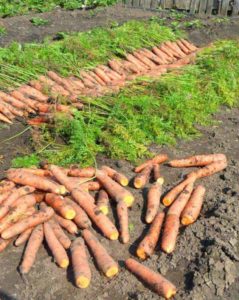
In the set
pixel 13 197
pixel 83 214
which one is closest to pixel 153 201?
pixel 83 214

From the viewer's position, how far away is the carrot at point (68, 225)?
15.0 feet

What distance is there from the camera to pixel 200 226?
182 inches

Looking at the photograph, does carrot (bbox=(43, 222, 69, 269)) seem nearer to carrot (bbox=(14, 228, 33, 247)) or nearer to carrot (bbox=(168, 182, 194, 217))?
carrot (bbox=(14, 228, 33, 247))

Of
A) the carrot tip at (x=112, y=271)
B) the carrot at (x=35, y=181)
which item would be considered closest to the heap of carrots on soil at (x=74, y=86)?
the carrot at (x=35, y=181)

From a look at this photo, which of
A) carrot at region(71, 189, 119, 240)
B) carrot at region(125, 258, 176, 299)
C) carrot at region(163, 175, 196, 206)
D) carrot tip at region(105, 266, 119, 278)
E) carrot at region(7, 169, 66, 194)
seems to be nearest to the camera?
carrot at region(125, 258, 176, 299)

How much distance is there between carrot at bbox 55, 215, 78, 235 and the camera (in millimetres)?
4562

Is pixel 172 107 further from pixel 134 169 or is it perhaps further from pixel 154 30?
pixel 154 30

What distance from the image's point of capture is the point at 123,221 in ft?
15.3

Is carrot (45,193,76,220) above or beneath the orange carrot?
above

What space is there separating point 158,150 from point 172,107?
94cm

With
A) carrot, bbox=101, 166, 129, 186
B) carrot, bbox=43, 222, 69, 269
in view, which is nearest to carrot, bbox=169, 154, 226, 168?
carrot, bbox=101, 166, 129, 186

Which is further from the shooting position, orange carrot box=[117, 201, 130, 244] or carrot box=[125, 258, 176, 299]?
orange carrot box=[117, 201, 130, 244]

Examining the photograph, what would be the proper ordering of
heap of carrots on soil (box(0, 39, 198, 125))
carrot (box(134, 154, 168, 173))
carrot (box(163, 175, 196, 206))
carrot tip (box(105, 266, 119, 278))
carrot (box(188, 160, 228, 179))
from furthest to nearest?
1. heap of carrots on soil (box(0, 39, 198, 125))
2. carrot (box(134, 154, 168, 173))
3. carrot (box(188, 160, 228, 179))
4. carrot (box(163, 175, 196, 206))
5. carrot tip (box(105, 266, 119, 278))

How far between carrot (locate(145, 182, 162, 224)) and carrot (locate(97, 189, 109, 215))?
430 mm
